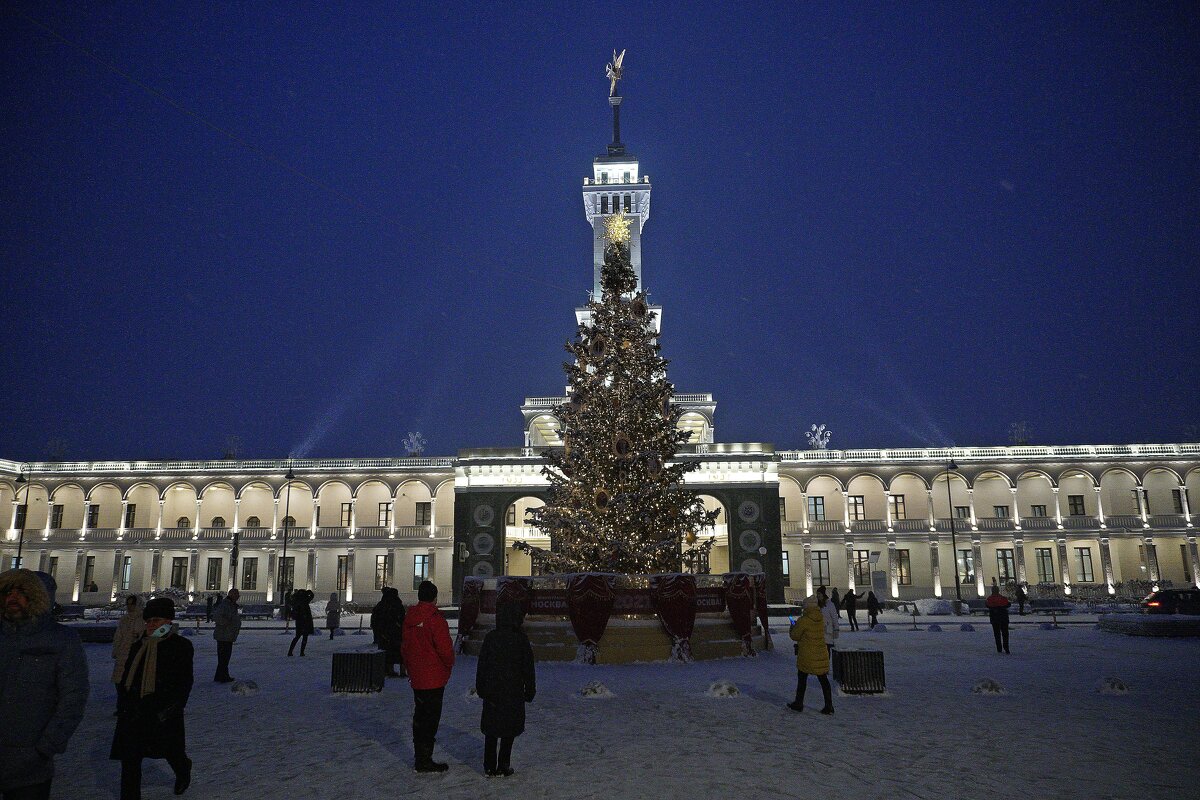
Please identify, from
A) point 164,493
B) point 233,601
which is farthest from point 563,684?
point 164,493

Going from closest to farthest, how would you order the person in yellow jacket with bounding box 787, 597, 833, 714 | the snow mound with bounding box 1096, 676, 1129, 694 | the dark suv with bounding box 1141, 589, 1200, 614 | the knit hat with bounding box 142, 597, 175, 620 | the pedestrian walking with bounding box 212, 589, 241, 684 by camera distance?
the knit hat with bounding box 142, 597, 175, 620, the person in yellow jacket with bounding box 787, 597, 833, 714, the snow mound with bounding box 1096, 676, 1129, 694, the pedestrian walking with bounding box 212, 589, 241, 684, the dark suv with bounding box 1141, 589, 1200, 614

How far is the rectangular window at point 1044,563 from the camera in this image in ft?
143

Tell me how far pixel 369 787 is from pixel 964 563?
44.3m

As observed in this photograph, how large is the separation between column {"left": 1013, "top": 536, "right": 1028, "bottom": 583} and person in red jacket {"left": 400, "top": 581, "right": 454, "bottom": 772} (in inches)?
1752

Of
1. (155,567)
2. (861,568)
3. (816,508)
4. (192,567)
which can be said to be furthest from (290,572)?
(861,568)

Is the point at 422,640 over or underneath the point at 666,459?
underneath

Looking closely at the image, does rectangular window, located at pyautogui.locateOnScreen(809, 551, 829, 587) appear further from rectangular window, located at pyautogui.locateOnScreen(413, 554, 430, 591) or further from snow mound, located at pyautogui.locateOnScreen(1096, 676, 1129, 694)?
snow mound, located at pyautogui.locateOnScreen(1096, 676, 1129, 694)

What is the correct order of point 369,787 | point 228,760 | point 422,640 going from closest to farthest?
→ point 369,787 < point 422,640 < point 228,760

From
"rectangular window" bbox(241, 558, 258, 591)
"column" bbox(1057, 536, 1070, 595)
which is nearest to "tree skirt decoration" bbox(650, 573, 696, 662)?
"column" bbox(1057, 536, 1070, 595)

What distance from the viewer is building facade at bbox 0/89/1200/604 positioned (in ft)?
141

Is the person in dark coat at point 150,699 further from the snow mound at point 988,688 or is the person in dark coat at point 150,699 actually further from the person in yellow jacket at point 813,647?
the snow mound at point 988,688

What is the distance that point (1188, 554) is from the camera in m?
42.2

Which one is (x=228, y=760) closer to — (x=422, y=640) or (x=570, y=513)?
(x=422, y=640)

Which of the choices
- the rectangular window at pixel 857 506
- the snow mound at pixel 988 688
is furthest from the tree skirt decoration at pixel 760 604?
the rectangular window at pixel 857 506
